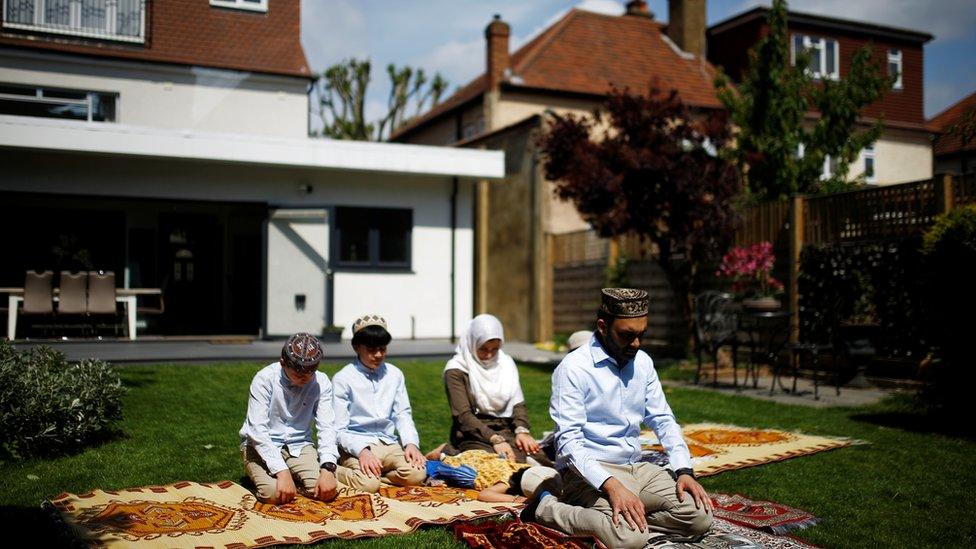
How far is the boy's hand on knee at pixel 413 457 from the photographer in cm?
572

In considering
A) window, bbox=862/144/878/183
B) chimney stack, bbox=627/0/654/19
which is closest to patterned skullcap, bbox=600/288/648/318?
window, bbox=862/144/878/183

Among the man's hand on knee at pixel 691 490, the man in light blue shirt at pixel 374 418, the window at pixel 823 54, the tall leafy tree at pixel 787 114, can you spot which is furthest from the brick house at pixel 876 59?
the man's hand on knee at pixel 691 490

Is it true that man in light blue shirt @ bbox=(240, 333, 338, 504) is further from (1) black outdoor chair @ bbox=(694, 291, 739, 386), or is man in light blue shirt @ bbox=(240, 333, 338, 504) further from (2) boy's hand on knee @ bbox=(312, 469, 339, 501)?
(1) black outdoor chair @ bbox=(694, 291, 739, 386)

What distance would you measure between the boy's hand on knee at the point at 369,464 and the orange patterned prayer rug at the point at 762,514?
215 centimetres

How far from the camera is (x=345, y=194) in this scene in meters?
16.1

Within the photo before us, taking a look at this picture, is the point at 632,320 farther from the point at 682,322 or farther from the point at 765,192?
the point at 765,192

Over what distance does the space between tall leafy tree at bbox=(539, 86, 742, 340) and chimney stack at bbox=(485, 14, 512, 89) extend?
998cm

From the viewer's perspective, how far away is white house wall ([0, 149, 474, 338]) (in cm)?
1409

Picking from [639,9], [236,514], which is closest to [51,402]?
[236,514]

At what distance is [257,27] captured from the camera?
487 inches

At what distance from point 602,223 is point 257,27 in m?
5.81

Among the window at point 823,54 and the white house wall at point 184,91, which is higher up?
the window at point 823,54

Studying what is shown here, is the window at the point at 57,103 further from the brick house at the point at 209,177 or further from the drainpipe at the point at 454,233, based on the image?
the drainpipe at the point at 454,233

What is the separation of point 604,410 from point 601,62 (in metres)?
21.2
